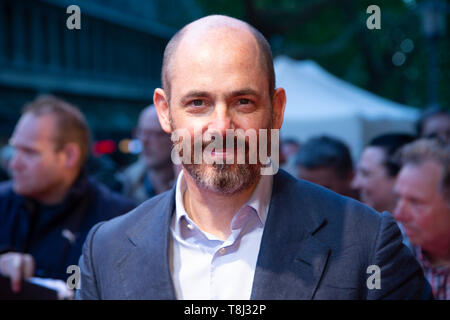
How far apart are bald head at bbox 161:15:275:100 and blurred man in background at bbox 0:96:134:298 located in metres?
1.64

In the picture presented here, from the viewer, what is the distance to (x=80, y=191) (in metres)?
3.03

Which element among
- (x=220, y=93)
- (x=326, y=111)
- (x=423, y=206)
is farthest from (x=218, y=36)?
(x=326, y=111)

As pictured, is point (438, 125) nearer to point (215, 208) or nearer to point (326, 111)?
point (326, 111)

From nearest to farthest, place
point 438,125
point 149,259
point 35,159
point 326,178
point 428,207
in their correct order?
point 149,259
point 428,207
point 35,159
point 326,178
point 438,125

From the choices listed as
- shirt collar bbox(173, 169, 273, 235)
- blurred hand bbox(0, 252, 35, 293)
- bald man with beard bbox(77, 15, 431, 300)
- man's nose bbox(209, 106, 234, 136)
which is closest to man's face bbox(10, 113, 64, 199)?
blurred hand bbox(0, 252, 35, 293)

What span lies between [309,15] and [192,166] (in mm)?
13534

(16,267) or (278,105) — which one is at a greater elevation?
(278,105)

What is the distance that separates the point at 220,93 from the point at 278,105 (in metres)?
0.26

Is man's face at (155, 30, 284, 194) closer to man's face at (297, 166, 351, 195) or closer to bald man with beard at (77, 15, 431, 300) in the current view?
bald man with beard at (77, 15, 431, 300)

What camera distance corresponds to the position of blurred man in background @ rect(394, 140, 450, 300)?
2.56 metres

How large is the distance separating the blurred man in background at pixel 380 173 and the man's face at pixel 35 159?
1.99 m

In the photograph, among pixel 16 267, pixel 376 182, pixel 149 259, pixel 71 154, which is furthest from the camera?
pixel 376 182
